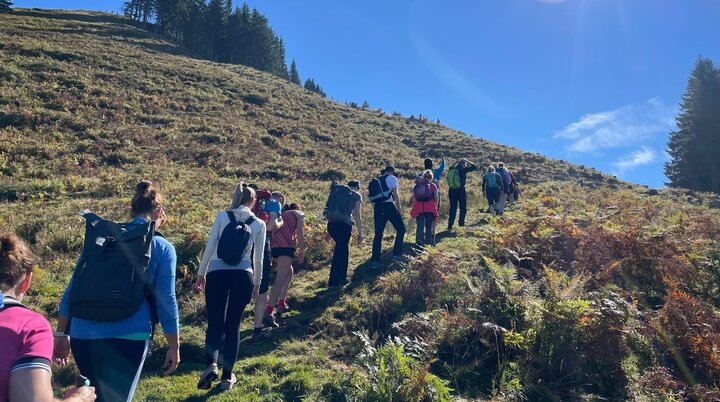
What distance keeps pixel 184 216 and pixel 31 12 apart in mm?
72929

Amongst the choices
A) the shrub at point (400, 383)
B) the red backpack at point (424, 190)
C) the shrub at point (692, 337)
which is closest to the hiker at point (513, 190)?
the red backpack at point (424, 190)

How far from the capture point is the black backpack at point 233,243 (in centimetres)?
518

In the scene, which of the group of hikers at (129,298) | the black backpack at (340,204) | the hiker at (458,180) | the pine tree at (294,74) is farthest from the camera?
the pine tree at (294,74)

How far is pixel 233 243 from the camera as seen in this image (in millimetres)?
5203

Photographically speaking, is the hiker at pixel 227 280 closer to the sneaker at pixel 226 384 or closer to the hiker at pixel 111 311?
the sneaker at pixel 226 384

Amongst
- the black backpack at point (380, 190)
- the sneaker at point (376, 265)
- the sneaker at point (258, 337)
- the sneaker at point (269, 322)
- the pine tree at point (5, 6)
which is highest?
the pine tree at point (5, 6)

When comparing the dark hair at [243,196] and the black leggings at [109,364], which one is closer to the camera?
the black leggings at [109,364]

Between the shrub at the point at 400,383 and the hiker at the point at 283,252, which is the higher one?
the hiker at the point at 283,252

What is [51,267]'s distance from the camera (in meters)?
9.17

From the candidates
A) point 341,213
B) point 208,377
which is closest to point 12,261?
point 208,377

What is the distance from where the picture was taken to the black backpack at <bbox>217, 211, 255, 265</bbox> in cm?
518

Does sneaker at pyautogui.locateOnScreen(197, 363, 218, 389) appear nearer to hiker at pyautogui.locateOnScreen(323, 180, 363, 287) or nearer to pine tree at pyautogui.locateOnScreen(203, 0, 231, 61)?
hiker at pyautogui.locateOnScreen(323, 180, 363, 287)

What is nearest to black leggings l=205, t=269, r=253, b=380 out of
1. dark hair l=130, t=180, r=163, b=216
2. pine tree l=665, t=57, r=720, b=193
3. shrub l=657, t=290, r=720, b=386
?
dark hair l=130, t=180, r=163, b=216

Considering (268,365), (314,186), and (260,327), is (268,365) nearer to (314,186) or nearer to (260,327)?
(260,327)
